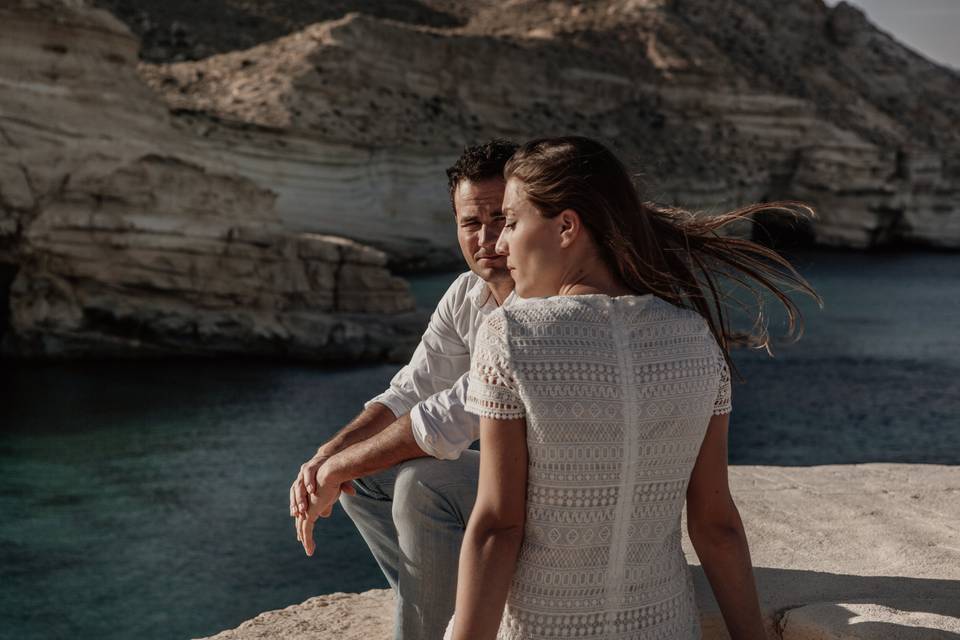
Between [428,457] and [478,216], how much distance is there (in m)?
0.77

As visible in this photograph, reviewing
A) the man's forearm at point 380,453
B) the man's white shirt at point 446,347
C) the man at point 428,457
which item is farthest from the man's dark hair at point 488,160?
the man's forearm at point 380,453

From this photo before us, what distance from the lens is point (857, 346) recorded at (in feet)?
55.3

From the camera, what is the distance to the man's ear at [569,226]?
5.81 ft

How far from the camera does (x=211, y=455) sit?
31.6 ft

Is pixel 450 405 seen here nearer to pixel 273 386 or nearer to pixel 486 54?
pixel 273 386

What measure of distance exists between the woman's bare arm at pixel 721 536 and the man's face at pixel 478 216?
925 mm

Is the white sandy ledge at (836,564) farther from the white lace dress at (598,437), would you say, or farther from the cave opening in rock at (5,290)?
the cave opening in rock at (5,290)

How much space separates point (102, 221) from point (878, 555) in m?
11.1

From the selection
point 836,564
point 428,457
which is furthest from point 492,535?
point 836,564

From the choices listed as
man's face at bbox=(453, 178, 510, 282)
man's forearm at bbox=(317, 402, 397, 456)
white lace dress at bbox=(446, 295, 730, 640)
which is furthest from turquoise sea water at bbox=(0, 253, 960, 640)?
white lace dress at bbox=(446, 295, 730, 640)

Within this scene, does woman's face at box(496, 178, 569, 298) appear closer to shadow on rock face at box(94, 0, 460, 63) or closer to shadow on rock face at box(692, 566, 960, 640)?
shadow on rock face at box(692, 566, 960, 640)

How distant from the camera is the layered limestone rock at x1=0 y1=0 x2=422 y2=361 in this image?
497 inches

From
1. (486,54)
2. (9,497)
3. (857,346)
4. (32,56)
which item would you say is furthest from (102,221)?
(486,54)

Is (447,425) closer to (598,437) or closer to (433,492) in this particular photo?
(433,492)
